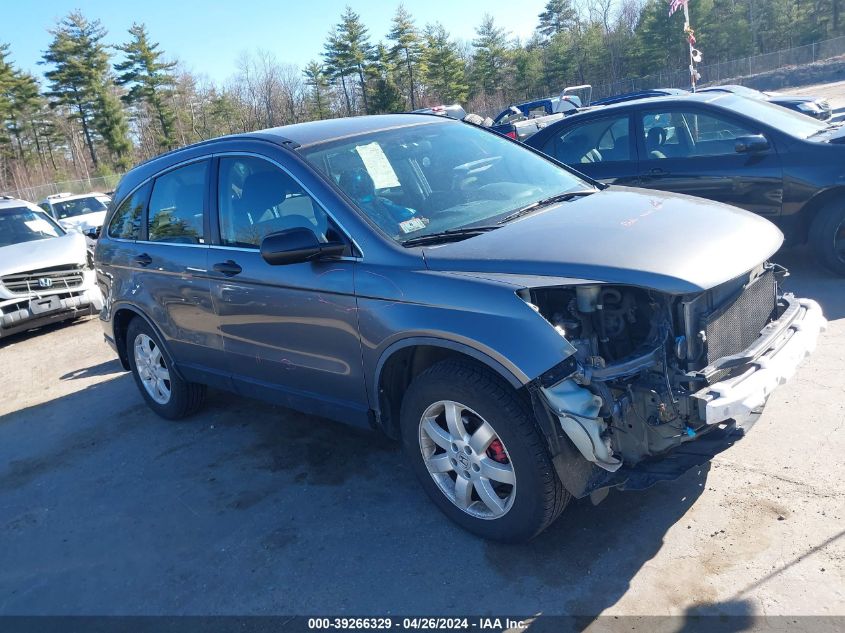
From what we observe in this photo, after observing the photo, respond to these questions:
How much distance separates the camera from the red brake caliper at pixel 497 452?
3180mm

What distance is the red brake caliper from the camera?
318 cm

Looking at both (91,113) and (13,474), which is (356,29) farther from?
(13,474)

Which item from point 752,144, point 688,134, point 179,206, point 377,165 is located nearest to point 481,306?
point 377,165

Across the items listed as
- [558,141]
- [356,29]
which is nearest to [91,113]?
[356,29]

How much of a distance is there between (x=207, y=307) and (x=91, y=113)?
196 feet

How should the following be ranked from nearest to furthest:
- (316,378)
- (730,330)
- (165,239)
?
(730,330) < (316,378) < (165,239)

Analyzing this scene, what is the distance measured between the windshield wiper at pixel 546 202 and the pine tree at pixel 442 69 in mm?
61288

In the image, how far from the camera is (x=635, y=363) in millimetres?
2896

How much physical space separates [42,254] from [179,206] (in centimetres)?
569

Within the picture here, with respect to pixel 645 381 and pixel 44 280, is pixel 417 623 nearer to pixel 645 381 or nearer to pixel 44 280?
pixel 645 381

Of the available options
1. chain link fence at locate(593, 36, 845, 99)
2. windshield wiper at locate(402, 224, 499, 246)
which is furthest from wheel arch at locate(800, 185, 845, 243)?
chain link fence at locate(593, 36, 845, 99)

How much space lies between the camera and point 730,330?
3.16 m

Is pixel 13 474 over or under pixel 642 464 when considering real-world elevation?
under

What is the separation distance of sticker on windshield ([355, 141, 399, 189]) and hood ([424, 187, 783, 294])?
677 mm
